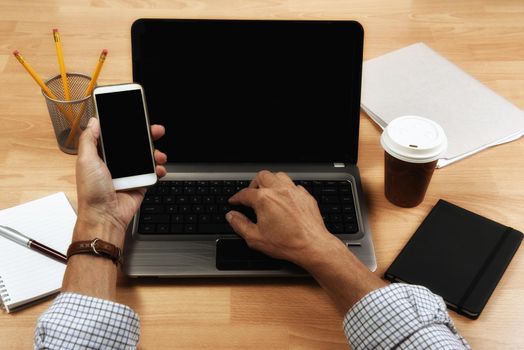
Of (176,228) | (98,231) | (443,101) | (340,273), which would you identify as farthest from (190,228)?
(443,101)

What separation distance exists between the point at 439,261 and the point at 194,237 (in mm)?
359

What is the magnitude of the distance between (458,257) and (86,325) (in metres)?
0.52

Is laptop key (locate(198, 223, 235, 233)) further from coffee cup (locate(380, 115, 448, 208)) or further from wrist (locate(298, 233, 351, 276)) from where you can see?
coffee cup (locate(380, 115, 448, 208))

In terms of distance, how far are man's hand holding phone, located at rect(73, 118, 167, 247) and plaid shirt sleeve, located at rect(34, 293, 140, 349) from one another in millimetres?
111

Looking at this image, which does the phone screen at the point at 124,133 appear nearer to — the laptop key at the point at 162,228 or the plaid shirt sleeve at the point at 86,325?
the laptop key at the point at 162,228

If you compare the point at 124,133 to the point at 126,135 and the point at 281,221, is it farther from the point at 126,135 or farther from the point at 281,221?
the point at 281,221

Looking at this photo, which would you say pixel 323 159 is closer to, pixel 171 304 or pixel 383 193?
pixel 383 193

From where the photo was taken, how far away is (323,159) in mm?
958

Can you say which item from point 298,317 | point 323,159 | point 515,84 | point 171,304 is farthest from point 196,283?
point 515,84

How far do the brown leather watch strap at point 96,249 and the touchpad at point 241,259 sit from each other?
0.15m

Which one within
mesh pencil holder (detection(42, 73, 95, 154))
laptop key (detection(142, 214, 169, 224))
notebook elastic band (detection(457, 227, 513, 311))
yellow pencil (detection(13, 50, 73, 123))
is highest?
yellow pencil (detection(13, 50, 73, 123))

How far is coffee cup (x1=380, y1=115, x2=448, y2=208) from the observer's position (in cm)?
82

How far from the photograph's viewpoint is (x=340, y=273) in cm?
76

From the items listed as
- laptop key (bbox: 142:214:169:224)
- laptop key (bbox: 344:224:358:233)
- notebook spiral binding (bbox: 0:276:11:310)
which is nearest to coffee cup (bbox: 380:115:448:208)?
laptop key (bbox: 344:224:358:233)
